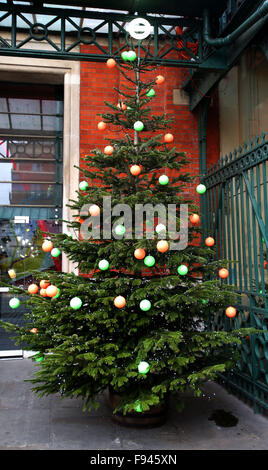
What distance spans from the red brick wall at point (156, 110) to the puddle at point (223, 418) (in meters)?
3.42

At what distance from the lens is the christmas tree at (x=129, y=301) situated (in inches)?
132

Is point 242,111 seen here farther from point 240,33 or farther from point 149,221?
point 149,221

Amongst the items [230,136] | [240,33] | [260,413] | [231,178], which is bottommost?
[260,413]

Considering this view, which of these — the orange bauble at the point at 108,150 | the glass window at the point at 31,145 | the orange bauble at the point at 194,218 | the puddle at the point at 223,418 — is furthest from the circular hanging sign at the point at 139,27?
the puddle at the point at 223,418

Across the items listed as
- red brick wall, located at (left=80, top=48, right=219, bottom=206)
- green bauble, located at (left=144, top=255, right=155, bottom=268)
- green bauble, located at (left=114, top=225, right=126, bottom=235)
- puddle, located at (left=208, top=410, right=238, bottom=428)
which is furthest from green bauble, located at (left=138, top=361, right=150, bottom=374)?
red brick wall, located at (left=80, top=48, right=219, bottom=206)

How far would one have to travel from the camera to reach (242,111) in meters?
6.75

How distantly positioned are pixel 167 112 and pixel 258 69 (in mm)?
1655

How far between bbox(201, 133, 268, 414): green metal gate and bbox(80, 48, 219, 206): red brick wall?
1.47m

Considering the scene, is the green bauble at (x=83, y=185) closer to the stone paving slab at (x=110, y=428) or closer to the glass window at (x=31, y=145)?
the stone paving slab at (x=110, y=428)

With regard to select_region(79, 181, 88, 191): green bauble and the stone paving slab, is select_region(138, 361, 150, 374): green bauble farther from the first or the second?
select_region(79, 181, 88, 191): green bauble

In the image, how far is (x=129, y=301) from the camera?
11.6ft

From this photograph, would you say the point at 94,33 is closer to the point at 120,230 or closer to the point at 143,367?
the point at 120,230

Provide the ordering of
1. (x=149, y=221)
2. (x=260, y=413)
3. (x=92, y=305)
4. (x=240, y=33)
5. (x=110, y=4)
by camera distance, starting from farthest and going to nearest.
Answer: (x=110, y=4)
(x=240, y=33)
(x=260, y=413)
(x=149, y=221)
(x=92, y=305)

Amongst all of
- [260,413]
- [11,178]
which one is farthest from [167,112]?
[260,413]
